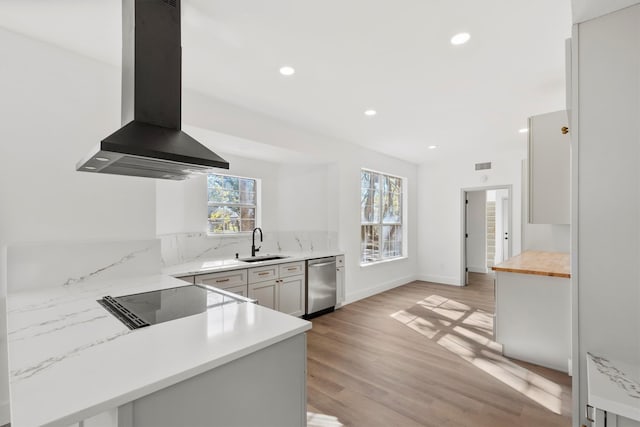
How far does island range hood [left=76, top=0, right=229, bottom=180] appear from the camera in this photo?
1572mm

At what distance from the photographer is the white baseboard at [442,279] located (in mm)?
6293

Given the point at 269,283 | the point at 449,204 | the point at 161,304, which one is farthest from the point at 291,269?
the point at 449,204

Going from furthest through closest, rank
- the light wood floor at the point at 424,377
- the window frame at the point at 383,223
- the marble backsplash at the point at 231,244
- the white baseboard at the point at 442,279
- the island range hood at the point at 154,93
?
the white baseboard at the point at 442,279 < the window frame at the point at 383,223 < the marble backsplash at the point at 231,244 < the light wood floor at the point at 424,377 < the island range hood at the point at 154,93

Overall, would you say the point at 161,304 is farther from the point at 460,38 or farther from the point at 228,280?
the point at 460,38

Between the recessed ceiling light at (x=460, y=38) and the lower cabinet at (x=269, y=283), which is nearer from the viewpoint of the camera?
the recessed ceiling light at (x=460, y=38)

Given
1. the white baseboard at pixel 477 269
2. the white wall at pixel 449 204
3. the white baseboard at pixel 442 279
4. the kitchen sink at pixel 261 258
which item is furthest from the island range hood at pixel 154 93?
the white baseboard at pixel 477 269

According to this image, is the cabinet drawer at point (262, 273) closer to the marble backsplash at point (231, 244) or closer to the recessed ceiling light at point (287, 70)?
the marble backsplash at point (231, 244)

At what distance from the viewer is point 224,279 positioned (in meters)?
3.21

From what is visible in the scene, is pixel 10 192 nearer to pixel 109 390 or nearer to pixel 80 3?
pixel 80 3

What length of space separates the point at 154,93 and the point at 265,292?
2.54 m

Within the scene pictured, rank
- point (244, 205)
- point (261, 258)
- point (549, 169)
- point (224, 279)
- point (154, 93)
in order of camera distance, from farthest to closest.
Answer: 1. point (244, 205)
2. point (261, 258)
3. point (224, 279)
4. point (549, 169)
5. point (154, 93)

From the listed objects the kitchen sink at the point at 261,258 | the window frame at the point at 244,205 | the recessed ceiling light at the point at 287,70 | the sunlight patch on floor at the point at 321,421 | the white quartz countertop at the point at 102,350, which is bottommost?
the sunlight patch on floor at the point at 321,421

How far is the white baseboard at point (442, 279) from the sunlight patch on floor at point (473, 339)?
1.15 metres

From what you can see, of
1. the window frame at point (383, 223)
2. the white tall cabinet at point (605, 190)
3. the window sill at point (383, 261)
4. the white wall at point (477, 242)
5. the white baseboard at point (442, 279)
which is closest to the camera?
the white tall cabinet at point (605, 190)
